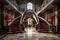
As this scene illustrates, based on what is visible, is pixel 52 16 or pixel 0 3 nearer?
pixel 0 3

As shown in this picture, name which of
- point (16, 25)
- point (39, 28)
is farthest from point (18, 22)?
point (39, 28)

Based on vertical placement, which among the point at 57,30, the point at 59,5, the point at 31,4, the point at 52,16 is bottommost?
the point at 57,30

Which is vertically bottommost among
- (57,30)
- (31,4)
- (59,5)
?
(57,30)

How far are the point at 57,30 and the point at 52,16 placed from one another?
8.60ft

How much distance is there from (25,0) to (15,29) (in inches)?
770

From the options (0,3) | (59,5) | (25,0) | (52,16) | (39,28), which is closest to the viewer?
(0,3)

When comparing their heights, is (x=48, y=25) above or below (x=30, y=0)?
below

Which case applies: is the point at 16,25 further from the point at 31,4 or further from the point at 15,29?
the point at 31,4

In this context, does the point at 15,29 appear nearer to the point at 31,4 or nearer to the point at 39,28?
the point at 39,28

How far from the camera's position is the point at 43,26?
22.1m

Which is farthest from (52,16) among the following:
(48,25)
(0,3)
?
(0,3)

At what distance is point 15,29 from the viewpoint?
21.0 metres

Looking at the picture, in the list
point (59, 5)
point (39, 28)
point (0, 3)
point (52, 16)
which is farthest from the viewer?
point (39, 28)

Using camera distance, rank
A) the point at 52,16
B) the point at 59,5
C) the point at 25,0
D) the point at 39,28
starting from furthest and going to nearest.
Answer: the point at 25,0 → the point at 39,28 → the point at 52,16 → the point at 59,5
